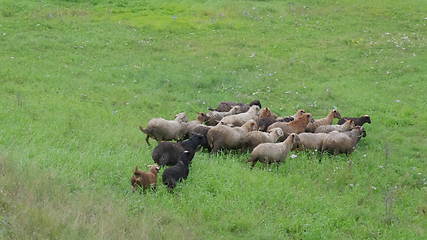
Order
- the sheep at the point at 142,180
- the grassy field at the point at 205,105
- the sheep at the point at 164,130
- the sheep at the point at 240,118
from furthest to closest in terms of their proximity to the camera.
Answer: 1. the sheep at the point at 240,118
2. the sheep at the point at 164,130
3. the sheep at the point at 142,180
4. the grassy field at the point at 205,105

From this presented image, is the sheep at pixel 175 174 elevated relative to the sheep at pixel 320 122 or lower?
elevated

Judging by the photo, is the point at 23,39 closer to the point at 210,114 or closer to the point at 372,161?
the point at 210,114

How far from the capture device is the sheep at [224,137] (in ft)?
38.4

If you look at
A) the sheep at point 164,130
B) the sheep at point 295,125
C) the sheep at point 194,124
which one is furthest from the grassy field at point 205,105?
the sheep at point 194,124

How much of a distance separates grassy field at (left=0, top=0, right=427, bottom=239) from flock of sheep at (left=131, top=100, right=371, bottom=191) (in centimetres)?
28

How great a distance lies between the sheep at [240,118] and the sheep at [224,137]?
112cm

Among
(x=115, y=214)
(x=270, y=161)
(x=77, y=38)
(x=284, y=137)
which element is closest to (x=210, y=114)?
(x=284, y=137)

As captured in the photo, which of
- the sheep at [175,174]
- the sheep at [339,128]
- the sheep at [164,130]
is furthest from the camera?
the sheep at [339,128]

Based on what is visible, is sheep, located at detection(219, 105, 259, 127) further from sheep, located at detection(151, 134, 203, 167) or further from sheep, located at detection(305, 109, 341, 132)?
sheep, located at detection(151, 134, 203, 167)

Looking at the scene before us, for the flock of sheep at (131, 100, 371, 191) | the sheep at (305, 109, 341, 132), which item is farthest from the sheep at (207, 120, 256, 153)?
the sheep at (305, 109, 341, 132)

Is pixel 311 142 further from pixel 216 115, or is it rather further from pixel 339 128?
pixel 216 115

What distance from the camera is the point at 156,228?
7598 mm

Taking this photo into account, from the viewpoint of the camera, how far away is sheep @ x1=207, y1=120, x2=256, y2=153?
1171cm

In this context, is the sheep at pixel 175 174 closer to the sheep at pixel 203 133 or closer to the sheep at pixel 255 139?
the sheep at pixel 203 133
